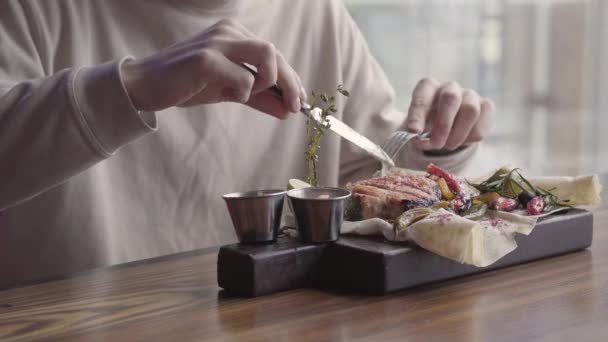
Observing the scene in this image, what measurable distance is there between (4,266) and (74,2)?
61 cm

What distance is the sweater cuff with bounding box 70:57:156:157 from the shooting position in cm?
112

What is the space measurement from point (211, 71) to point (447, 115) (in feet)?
2.21

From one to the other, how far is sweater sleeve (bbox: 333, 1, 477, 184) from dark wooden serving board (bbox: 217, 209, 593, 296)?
0.95 meters

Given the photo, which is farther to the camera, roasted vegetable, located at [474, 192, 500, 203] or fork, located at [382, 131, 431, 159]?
fork, located at [382, 131, 431, 159]

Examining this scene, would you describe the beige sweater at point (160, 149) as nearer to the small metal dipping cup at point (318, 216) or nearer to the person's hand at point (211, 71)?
the person's hand at point (211, 71)

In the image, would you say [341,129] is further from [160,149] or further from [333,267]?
[160,149]

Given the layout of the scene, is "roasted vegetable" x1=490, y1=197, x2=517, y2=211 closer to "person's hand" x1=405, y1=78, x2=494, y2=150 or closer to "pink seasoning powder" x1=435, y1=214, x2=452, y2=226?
"pink seasoning powder" x1=435, y1=214, x2=452, y2=226

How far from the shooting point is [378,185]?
1.16m

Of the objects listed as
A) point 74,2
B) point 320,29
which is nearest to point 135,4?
point 74,2

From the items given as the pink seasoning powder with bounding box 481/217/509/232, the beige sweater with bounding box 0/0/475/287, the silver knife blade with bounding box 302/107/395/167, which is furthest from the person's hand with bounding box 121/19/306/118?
the pink seasoning powder with bounding box 481/217/509/232

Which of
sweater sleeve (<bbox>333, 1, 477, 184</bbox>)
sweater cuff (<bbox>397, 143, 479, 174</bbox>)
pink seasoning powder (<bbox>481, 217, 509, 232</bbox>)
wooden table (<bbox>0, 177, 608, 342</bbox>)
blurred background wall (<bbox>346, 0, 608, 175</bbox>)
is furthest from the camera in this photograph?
blurred background wall (<bbox>346, 0, 608, 175</bbox>)

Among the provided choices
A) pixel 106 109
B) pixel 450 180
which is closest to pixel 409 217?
pixel 450 180

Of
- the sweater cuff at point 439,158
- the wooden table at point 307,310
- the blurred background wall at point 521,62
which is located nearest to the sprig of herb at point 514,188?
the wooden table at point 307,310

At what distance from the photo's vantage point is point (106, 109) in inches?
44.2
